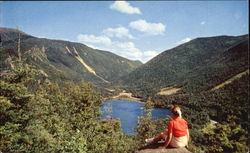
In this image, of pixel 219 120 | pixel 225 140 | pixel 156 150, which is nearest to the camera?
pixel 156 150

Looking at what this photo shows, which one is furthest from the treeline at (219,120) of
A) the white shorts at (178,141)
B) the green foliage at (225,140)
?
the white shorts at (178,141)

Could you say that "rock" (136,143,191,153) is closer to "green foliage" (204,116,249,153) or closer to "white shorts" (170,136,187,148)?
"white shorts" (170,136,187,148)

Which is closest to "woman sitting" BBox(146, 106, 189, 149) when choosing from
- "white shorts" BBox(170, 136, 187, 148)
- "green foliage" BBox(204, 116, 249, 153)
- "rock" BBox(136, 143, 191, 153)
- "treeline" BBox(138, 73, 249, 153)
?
"white shorts" BBox(170, 136, 187, 148)

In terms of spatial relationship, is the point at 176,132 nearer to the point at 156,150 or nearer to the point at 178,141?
the point at 178,141

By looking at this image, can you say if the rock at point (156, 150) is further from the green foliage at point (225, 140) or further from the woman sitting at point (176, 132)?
the green foliage at point (225, 140)

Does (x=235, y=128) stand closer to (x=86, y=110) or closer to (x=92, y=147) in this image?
(x=86, y=110)

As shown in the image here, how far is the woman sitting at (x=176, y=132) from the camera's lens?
800cm

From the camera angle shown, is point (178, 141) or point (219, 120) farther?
point (219, 120)

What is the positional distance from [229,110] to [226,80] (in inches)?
2807

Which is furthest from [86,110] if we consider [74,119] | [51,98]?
[51,98]

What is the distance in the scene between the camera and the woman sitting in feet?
26.2

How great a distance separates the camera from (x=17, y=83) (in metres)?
15.6

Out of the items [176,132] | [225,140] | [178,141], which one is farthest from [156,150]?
[225,140]

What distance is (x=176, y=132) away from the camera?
816 centimetres
